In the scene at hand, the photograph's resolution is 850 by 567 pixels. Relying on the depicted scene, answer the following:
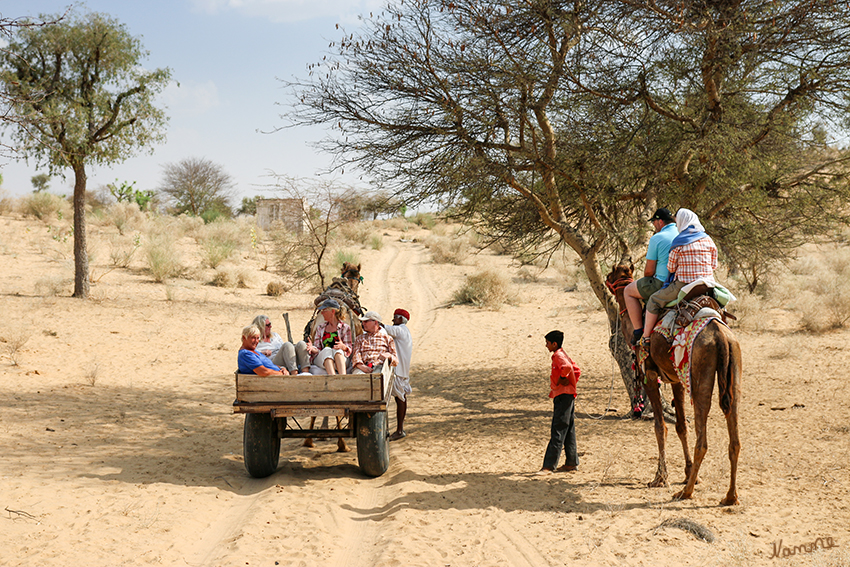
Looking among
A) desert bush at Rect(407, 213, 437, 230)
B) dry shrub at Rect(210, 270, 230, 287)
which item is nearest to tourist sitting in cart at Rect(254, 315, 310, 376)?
dry shrub at Rect(210, 270, 230, 287)

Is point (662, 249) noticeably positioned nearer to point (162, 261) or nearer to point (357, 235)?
point (162, 261)

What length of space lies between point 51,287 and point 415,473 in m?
16.4

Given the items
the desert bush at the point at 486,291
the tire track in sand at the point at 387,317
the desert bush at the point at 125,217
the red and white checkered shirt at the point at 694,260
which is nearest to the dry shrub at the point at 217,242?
the desert bush at the point at 125,217

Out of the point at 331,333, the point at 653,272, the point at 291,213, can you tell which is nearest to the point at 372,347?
the point at 331,333

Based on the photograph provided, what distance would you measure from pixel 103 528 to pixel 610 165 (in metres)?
7.54

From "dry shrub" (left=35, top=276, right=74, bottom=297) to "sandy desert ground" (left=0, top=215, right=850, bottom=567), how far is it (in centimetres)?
298

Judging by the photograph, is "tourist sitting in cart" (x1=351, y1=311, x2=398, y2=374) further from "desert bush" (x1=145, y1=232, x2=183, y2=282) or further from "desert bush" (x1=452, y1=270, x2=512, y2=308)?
"desert bush" (x1=145, y1=232, x2=183, y2=282)

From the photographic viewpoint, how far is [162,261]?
23828 mm

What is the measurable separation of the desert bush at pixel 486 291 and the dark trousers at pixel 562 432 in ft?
54.5

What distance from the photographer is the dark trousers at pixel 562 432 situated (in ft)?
23.5

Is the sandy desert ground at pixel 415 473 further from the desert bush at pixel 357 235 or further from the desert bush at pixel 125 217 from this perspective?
the desert bush at pixel 357 235

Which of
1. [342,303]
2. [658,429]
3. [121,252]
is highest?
[121,252]

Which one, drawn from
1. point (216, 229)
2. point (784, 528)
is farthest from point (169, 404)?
point (216, 229)

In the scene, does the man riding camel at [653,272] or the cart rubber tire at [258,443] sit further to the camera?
the cart rubber tire at [258,443]
